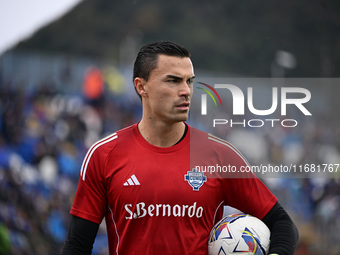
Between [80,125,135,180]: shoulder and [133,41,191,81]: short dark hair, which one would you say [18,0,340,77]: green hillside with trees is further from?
[80,125,135,180]: shoulder

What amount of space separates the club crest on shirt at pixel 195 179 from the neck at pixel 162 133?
239 mm

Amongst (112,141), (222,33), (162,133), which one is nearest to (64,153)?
(222,33)

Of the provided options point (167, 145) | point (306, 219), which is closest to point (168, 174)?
point (167, 145)

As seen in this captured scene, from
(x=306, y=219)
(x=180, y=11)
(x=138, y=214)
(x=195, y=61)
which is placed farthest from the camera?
(x=180, y=11)

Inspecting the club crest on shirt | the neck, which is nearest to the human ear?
the neck

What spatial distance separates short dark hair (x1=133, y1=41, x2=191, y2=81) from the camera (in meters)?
3.06

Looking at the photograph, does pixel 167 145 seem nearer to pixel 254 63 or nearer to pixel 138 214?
pixel 138 214

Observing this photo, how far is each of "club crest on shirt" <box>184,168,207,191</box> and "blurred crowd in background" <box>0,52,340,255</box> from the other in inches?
170

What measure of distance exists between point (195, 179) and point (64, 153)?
214 inches

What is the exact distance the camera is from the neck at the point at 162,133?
10.2 feet

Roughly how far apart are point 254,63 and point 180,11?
2.38 m

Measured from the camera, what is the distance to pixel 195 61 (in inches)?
355

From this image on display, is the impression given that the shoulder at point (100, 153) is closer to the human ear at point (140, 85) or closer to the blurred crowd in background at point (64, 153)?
the human ear at point (140, 85)

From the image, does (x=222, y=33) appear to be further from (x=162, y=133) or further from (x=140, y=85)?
(x=162, y=133)
